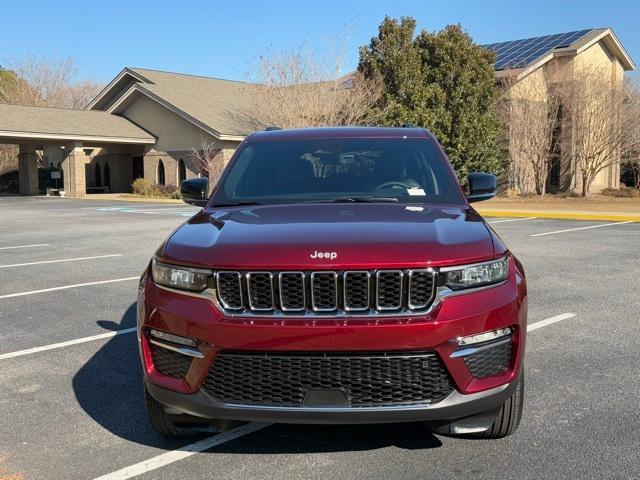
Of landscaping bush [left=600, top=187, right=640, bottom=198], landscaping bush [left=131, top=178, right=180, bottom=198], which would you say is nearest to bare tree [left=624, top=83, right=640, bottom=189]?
landscaping bush [left=600, top=187, right=640, bottom=198]

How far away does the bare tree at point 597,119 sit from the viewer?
1153 inches

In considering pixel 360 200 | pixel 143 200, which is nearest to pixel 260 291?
pixel 360 200

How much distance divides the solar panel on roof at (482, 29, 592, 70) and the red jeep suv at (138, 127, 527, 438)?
98.6 ft

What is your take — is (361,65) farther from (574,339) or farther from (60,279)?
(574,339)

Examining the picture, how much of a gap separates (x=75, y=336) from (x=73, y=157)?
33746mm

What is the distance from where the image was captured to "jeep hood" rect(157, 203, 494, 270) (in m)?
3.08

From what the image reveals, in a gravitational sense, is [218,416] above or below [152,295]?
below

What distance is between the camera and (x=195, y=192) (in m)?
4.87

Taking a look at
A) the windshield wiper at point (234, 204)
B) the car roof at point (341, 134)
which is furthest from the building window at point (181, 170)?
the windshield wiper at point (234, 204)

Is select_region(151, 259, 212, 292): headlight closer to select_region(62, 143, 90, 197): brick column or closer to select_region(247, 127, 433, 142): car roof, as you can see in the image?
select_region(247, 127, 433, 142): car roof

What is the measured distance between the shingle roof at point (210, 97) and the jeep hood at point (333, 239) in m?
28.8

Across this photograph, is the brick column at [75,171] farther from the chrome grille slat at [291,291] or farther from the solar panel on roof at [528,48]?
the chrome grille slat at [291,291]

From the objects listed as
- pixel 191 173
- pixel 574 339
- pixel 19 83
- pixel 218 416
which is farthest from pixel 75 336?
pixel 19 83

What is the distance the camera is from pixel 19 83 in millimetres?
55219
